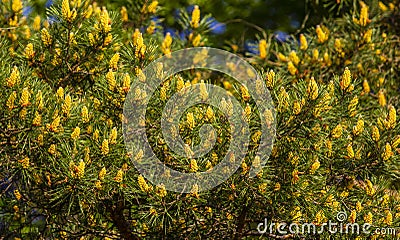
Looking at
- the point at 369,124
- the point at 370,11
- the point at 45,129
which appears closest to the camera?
the point at 45,129

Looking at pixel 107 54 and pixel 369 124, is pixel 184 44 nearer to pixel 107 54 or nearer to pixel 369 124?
pixel 107 54

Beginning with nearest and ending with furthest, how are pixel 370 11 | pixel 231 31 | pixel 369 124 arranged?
pixel 369 124, pixel 370 11, pixel 231 31

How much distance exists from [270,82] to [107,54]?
561 mm

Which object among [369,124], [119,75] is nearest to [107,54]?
[119,75]

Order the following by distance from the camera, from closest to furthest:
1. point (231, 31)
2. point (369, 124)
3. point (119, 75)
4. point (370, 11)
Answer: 1. point (119, 75)
2. point (369, 124)
3. point (370, 11)
4. point (231, 31)

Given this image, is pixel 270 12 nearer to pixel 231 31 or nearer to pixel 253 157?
pixel 231 31

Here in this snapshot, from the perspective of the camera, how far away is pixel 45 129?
163 cm

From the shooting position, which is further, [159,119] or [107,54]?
[107,54]

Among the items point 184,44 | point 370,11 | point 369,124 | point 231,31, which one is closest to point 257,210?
point 369,124

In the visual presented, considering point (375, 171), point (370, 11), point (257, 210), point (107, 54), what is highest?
point (370, 11)

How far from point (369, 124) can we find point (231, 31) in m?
2.15

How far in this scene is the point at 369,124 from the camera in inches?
76.9

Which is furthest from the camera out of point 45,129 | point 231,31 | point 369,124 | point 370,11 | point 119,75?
point 231,31

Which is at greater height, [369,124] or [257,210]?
[369,124]
